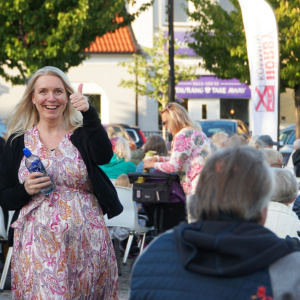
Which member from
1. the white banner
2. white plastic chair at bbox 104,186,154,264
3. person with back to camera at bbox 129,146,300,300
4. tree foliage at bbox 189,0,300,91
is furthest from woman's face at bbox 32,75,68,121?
tree foliage at bbox 189,0,300,91

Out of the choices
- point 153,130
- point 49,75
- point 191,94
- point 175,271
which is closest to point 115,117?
point 153,130

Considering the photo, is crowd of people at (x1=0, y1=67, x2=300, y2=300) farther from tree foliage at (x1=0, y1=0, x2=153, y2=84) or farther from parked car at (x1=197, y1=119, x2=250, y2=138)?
parked car at (x1=197, y1=119, x2=250, y2=138)

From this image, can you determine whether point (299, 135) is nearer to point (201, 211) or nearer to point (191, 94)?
point (191, 94)

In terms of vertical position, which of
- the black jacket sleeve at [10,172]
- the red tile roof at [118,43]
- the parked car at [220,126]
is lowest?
the parked car at [220,126]

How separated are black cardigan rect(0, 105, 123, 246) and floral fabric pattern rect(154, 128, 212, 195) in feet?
11.1

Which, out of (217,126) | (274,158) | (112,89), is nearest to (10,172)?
(274,158)

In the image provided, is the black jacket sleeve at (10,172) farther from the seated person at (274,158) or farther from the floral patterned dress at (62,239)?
the seated person at (274,158)

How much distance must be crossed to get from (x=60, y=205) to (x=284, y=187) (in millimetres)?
1647

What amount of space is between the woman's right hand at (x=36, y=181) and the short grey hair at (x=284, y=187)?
5.56 feet

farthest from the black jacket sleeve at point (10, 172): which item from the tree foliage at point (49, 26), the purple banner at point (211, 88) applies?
the purple banner at point (211, 88)

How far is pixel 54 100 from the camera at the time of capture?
4.60 meters

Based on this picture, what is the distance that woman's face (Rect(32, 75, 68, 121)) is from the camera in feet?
15.1

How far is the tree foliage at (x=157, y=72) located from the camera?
103 feet

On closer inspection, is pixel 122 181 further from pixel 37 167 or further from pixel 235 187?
pixel 235 187
